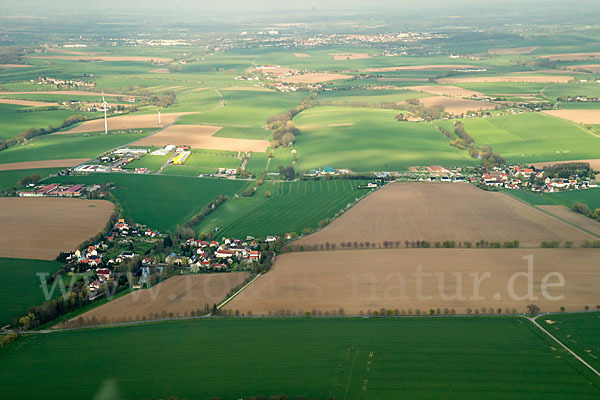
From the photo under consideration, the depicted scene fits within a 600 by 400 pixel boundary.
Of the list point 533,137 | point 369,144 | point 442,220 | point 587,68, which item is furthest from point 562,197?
point 587,68

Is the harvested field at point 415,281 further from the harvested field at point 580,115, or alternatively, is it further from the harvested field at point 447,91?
the harvested field at point 447,91

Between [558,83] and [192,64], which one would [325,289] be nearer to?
[558,83]

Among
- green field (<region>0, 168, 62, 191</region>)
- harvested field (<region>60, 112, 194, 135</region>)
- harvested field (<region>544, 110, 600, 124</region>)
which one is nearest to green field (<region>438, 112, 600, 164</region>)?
harvested field (<region>544, 110, 600, 124</region>)

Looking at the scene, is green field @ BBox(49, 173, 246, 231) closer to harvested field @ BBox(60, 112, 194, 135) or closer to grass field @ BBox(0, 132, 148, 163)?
grass field @ BBox(0, 132, 148, 163)

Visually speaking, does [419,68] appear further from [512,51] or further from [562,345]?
[562,345]

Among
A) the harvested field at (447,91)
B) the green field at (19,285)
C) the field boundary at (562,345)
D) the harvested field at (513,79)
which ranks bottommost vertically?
the field boundary at (562,345)

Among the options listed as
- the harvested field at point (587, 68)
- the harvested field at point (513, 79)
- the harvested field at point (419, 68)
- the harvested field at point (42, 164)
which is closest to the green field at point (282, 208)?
the harvested field at point (42, 164)
